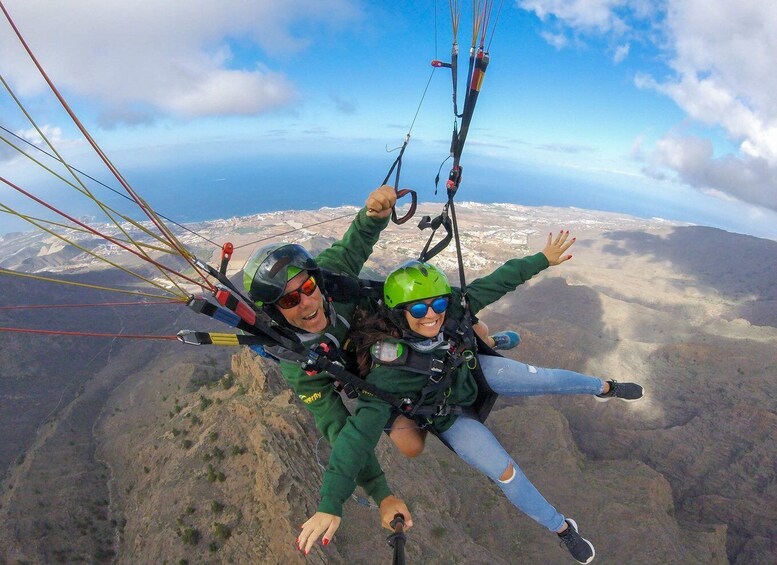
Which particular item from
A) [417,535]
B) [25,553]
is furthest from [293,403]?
[25,553]

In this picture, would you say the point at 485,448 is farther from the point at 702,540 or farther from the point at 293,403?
the point at 702,540

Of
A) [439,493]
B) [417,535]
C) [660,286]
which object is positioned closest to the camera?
[417,535]

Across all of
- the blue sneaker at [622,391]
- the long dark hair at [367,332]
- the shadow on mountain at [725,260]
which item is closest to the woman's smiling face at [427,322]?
the long dark hair at [367,332]

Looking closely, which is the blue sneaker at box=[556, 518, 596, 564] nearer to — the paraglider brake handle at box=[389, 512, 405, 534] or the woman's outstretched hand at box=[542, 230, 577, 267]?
the paraglider brake handle at box=[389, 512, 405, 534]

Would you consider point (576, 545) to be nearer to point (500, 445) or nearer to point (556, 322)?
point (500, 445)

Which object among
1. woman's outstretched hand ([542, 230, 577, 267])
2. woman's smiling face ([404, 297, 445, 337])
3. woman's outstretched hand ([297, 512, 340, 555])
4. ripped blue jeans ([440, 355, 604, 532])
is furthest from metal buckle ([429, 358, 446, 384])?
woman's outstretched hand ([542, 230, 577, 267])

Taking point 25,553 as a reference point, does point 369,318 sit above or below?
above

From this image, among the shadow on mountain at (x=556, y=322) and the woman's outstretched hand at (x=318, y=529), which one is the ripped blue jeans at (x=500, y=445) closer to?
the woman's outstretched hand at (x=318, y=529)
